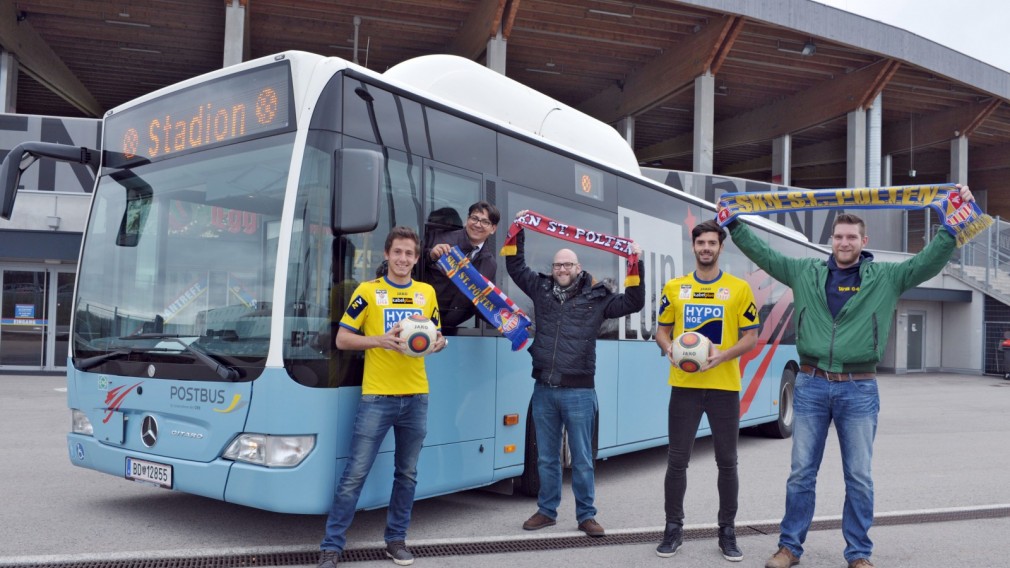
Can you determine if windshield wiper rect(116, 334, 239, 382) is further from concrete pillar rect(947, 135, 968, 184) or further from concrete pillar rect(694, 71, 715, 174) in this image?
concrete pillar rect(947, 135, 968, 184)

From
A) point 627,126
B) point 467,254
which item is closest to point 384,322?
point 467,254

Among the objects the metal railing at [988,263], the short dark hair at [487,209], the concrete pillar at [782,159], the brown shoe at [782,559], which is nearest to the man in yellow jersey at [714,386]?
the brown shoe at [782,559]

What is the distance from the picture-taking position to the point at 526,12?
70.5 feet

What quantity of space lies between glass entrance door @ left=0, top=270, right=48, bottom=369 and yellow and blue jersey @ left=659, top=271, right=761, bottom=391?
16488 millimetres

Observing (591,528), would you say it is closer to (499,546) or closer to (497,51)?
(499,546)

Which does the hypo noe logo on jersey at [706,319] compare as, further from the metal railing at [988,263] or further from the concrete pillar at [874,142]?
the metal railing at [988,263]

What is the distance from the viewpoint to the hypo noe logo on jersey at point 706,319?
5035 millimetres

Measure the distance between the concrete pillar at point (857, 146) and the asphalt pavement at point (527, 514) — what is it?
60.0 feet

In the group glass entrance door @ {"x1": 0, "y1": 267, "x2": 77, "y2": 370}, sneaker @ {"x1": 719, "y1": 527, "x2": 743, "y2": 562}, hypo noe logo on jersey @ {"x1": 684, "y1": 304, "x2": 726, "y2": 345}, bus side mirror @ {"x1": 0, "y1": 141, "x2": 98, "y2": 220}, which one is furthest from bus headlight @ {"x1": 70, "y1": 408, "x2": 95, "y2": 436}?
glass entrance door @ {"x1": 0, "y1": 267, "x2": 77, "y2": 370}

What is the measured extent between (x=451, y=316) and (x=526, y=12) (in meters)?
17.9

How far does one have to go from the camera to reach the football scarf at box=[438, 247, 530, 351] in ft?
16.5

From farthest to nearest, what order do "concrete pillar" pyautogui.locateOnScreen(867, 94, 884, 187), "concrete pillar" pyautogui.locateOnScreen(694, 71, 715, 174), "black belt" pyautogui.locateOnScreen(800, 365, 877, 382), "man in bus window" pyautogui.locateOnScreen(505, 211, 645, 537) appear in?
"concrete pillar" pyautogui.locateOnScreen(867, 94, 884, 187)
"concrete pillar" pyautogui.locateOnScreen(694, 71, 715, 174)
"man in bus window" pyautogui.locateOnScreen(505, 211, 645, 537)
"black belt" pyautogui.locateOnScreen(800, 365, 877, 382)

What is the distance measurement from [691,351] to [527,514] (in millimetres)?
1987

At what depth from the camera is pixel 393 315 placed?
4461mm
